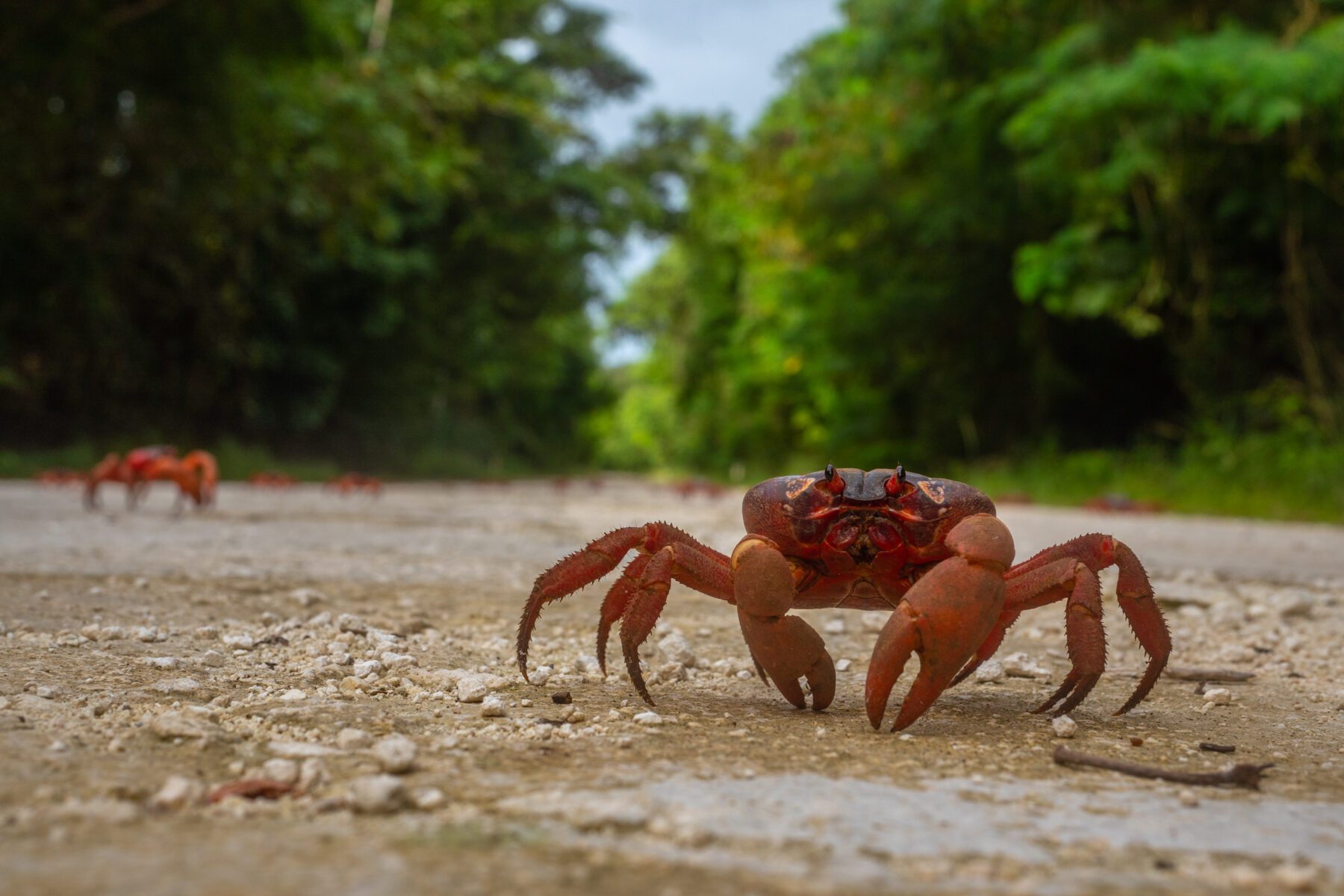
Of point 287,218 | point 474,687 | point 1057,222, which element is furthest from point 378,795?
point 287,218

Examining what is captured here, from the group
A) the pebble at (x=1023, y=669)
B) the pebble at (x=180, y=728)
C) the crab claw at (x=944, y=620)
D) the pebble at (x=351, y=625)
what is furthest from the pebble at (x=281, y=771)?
the pebble at (x=1023, y=669)

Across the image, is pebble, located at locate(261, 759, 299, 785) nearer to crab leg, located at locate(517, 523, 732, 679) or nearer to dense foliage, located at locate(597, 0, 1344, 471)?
crab leg, located at locate(517, 523, 732, 679)

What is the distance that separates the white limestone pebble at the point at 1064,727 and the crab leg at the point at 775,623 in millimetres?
526

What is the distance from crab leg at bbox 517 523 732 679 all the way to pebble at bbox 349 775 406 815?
1107 millimetres

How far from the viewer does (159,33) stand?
12.5m

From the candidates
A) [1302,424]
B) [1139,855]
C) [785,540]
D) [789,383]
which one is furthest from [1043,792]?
[789,383]

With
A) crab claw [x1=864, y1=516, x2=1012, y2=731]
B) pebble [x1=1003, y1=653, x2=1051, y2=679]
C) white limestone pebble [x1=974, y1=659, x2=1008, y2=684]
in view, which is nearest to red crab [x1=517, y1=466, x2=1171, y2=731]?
crab claw [x1=864, y1=516, x2=1012, y2=731]

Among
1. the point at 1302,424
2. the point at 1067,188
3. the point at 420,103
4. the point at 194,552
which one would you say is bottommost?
the point at 194,552

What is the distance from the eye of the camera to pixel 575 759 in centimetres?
228

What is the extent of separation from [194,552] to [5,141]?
895 cm

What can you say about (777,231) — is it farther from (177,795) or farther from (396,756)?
(177,795)

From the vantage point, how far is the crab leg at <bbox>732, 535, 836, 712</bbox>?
2648 mm

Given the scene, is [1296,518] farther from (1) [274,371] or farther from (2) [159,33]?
(1) [274,371]

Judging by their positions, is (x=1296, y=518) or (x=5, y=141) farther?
(x=5, y=141)
